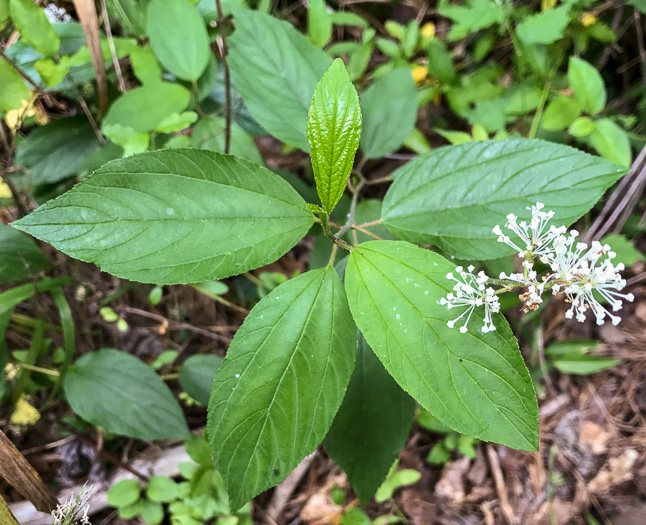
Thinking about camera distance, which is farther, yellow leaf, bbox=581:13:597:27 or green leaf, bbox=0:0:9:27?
yellow leaf, bbox=581:13:597:27

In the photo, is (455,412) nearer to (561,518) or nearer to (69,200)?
(69,200)

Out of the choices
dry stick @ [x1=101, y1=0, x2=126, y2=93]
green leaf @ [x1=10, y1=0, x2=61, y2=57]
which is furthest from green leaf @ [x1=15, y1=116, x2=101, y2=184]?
green leaf @ [x1=10, y1=0, x2=61, y2=57]

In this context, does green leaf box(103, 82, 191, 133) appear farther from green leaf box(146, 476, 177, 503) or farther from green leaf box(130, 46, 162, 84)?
green leaf box(146, 476, 177, 503)

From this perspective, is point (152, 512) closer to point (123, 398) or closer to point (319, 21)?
point (123, 398)

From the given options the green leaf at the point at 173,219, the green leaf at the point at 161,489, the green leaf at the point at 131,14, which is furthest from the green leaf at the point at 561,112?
the green leaf at the point at 161,489

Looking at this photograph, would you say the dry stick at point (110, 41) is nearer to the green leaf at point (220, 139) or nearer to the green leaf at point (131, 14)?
the green leaf at point (131, 14)

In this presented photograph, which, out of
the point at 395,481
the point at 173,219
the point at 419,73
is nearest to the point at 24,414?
the point at 173,219
